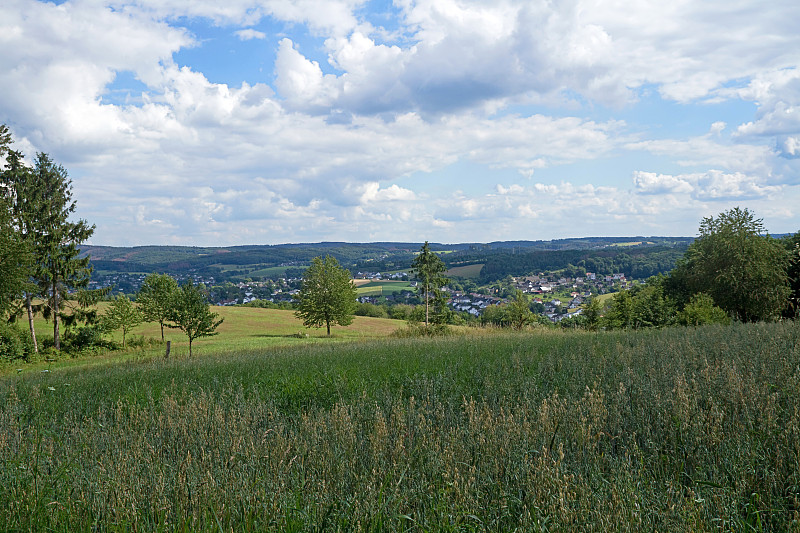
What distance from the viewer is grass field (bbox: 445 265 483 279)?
14325 centimetres

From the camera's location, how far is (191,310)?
105ft

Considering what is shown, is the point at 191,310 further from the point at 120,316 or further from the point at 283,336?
the point at 283,336

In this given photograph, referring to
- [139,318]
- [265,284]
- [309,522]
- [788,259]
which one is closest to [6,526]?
[309,522]

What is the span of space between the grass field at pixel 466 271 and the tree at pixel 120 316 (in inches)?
4092

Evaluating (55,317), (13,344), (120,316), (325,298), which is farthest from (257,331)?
(13,344)

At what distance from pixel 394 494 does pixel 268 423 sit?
2934mm

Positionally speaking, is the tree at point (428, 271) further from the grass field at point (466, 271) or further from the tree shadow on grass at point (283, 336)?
the grass field at point (466, 271)

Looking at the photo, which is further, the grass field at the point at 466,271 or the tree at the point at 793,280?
the grass field at the point at 466,271

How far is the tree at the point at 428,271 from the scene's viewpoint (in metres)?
65.8

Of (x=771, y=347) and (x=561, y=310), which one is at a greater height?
(x=771, y=347)

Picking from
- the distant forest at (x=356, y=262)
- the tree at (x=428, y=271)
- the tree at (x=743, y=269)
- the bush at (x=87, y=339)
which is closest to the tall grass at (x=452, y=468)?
the tree at (x=743, y=269)

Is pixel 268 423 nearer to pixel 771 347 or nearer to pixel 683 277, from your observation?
pixel 771 347

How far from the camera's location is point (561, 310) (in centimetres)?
9131

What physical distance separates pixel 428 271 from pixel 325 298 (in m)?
16.0
